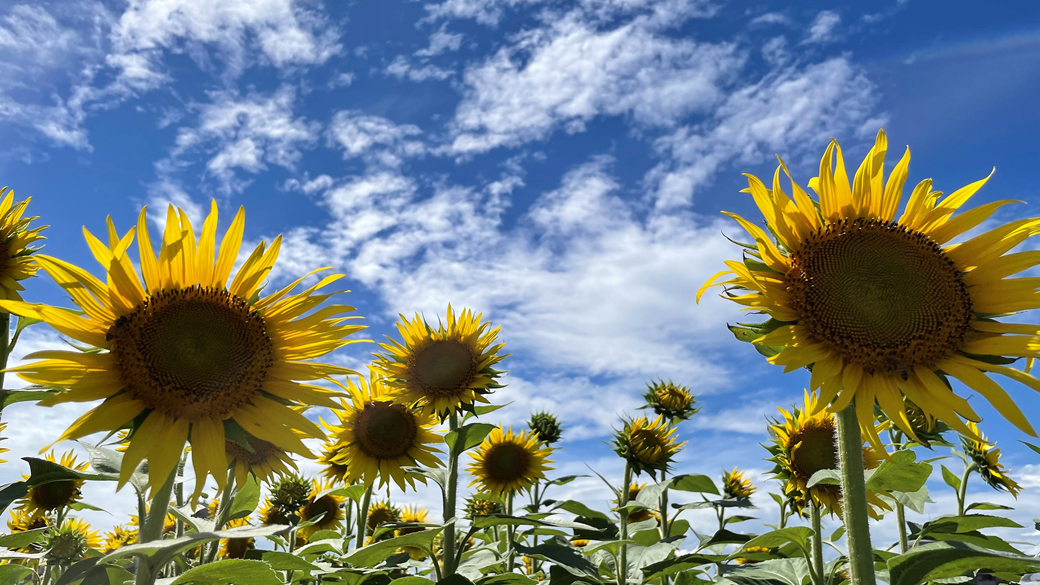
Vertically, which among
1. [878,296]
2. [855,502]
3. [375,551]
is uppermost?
[878,296]

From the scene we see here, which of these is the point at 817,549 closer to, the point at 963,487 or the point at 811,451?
the point at 811,451

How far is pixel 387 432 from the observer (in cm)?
520

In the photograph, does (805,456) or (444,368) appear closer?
(805,456)

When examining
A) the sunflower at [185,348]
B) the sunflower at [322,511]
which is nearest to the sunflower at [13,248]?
the sunflower at [185,348]

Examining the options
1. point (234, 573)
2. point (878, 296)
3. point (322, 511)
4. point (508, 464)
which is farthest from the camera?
point (322, 511)

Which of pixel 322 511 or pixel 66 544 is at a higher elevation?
pixel 322 511

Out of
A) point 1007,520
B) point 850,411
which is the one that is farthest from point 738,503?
point 850,411

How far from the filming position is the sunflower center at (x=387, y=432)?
205 inches

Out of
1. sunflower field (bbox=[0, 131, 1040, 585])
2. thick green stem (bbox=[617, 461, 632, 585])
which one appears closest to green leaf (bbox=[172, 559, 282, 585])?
sunflower field (bbox=[0, 131, 1040, 585])

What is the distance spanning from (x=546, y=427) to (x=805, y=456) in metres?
3.21

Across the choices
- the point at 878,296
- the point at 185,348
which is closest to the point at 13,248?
the point at 185,348

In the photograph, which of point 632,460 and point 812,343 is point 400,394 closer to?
point 632,460

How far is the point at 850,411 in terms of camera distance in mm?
2785

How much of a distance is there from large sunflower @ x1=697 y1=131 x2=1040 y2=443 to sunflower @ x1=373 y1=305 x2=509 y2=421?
8.30ft
